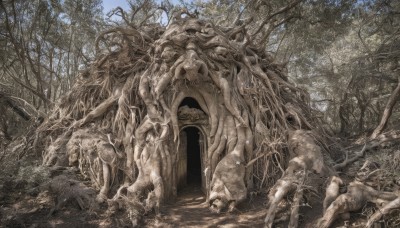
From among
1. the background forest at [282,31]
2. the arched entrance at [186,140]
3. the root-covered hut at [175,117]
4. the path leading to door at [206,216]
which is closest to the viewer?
the path leading to door at [206,216]

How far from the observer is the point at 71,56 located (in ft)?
51.9

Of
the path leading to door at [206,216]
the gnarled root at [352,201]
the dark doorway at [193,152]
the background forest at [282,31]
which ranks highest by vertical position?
the background forest at [282,31]

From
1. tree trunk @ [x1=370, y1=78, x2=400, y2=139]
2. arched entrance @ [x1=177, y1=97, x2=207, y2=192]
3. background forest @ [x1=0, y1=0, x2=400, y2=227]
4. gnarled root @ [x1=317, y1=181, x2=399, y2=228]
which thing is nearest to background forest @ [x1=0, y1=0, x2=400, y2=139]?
background forest @ [x1=0, y1=0, x2=400, y2=227]

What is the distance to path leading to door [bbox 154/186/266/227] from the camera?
17.6 ft

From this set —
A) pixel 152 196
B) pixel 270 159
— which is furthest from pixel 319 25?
pixel 152 196

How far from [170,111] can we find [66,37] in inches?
318

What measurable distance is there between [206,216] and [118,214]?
1.59m

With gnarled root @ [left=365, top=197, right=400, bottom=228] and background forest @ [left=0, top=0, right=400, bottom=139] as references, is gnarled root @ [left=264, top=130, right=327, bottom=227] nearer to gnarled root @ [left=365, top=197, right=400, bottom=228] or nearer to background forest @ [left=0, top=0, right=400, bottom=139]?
gnarled root @ [left=365, top=197, right=400, bottom=228]

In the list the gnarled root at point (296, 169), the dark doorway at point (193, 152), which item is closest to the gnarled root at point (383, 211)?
the gnarled root at point (296, 169)

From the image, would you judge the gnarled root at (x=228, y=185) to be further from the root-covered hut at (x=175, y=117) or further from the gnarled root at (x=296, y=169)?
the gnarled root at (x=296, y=169)

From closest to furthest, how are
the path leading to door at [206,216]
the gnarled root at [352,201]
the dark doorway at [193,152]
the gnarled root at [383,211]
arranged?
the gnarled root at [383,211], the gnarled root at [352,201], the path leading to door at [206,216], the dark doorway at [193,152]

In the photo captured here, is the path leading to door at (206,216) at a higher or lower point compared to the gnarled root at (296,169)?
lower

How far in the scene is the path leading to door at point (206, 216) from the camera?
5.37m

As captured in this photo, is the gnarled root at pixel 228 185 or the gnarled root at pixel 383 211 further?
the gnarled root at pixel 228 185
